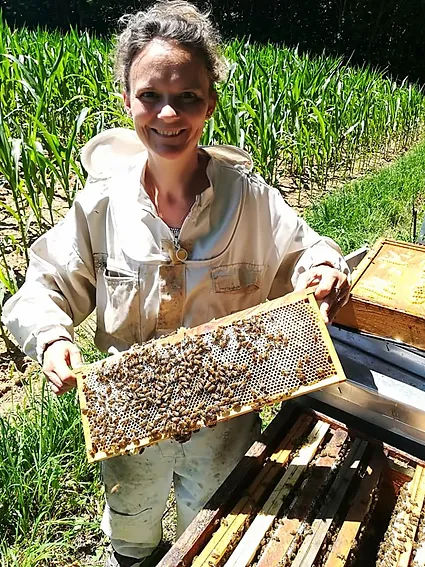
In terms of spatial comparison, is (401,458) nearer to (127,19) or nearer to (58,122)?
(127,19)

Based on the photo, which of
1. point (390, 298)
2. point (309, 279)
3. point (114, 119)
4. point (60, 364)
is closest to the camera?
point (60, 364)

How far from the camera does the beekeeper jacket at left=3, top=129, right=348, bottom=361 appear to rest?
1761 millimetres

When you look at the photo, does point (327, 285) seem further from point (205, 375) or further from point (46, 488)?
point (46, 488)

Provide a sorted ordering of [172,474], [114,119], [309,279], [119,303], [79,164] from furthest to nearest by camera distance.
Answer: [79,164] → [114,119] → [172,474] → [119,303] → [309,279]

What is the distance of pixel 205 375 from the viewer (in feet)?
5.01

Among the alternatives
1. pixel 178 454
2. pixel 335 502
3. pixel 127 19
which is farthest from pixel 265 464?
pixel 127 19

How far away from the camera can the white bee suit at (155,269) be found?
69.4 inches

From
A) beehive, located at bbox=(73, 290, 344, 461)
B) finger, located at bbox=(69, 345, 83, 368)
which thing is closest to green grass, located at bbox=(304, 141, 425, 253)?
beehive, located at bbox=(73, 290, 344, 461)

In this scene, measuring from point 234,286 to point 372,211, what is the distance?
169 inches

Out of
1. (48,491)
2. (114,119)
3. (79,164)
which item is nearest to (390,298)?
(48,491)

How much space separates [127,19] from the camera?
1847 mm

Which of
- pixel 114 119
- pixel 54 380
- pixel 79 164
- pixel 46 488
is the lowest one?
pixel 46 488

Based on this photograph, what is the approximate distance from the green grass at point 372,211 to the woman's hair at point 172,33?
3.07 meters

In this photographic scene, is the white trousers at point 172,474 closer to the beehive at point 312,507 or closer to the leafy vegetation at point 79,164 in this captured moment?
the beehive at point 312,507
